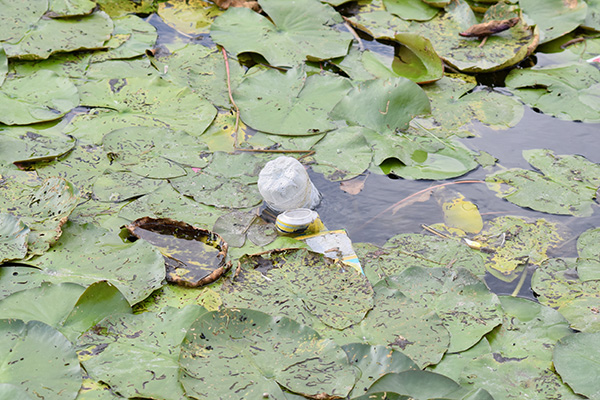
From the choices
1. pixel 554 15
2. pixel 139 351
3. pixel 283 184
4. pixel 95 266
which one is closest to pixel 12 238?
pixel 95 266

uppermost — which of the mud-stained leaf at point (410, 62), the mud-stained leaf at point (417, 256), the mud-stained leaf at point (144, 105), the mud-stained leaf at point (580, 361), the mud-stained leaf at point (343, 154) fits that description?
the mud-stained leaf at point (410, 62)

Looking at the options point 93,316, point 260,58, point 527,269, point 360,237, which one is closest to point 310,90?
point 260,58

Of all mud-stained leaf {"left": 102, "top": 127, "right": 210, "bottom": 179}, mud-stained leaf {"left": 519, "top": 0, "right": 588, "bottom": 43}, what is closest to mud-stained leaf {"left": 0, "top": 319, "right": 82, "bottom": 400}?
mud-stained leaf {"left": 102, "top": 127, "right": 210, "bottom": 179}

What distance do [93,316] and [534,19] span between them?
159 inches

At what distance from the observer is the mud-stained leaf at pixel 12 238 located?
7.90ft

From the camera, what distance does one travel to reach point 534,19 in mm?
4504

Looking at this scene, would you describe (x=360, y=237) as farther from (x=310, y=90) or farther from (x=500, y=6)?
(x=500, y=6)

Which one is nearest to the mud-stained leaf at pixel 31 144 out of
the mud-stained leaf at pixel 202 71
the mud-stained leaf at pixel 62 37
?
the mud-stained leaf at pixel 62 37

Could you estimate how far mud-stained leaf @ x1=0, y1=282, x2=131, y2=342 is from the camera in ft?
7.15

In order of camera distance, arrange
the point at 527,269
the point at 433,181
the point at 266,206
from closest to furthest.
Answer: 1. the point at 527,269
2. the point at 266,206
3. the point at 433,181

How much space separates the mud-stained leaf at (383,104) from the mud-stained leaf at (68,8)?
2.10m

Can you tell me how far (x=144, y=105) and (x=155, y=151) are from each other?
48cm

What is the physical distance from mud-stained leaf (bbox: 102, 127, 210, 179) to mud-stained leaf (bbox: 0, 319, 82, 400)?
1.15 m

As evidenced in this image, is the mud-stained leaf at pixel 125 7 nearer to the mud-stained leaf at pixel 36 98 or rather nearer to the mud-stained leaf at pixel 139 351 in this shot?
the mud-stained leaf at pixel 36 98
